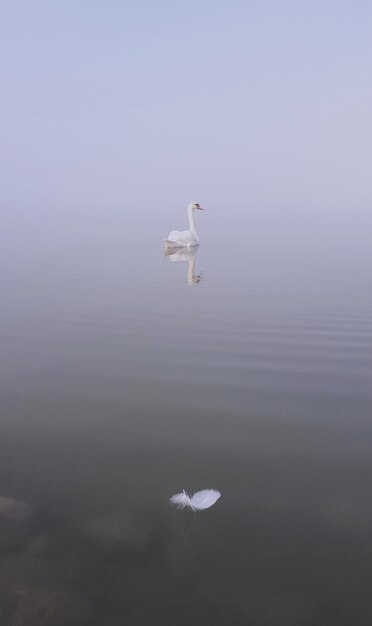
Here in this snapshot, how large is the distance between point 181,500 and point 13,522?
6.10ft

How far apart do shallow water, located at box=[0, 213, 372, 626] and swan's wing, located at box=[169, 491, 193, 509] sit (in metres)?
0.11

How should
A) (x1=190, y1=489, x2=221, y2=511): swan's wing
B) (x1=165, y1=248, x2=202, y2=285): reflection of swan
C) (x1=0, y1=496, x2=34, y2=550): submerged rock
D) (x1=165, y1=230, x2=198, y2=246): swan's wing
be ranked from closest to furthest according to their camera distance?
1. (x1=0, y1=496, x2=34, y2=550): submerged rock
2. (x1=190, y1=489, x2=221, y2=511): swan's wing
3. (x1=165, y1=248, x2=202, y2=285): reflection of swan
4. (x1=165, y1=230, x2=198, y2=246): swan's wing

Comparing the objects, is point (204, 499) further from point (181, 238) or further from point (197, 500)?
point (181, 238)

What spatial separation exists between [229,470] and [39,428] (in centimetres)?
304

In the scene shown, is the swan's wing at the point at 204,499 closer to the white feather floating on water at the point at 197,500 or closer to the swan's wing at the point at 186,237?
the white feather floating on water at the point at 197,500

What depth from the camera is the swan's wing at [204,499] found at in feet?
22.4

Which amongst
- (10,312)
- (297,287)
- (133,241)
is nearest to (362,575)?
(10,312)

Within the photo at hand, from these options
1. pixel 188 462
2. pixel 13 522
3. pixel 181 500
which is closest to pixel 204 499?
pixel 181 500

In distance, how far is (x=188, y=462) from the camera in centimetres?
793

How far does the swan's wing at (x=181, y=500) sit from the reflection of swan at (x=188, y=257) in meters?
16.5

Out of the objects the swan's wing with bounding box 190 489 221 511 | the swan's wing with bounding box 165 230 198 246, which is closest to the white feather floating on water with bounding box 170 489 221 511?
the swan's wing with bounding box 190 489 221 511

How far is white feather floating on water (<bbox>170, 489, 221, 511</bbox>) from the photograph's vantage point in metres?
6.82

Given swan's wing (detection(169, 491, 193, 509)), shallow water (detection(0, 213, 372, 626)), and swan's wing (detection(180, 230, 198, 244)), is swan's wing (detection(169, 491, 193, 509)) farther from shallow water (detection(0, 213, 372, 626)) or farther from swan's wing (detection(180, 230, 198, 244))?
swan's wing (detection(180, 230, 198, 244))

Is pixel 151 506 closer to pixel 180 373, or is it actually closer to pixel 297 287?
pixel 180 373
